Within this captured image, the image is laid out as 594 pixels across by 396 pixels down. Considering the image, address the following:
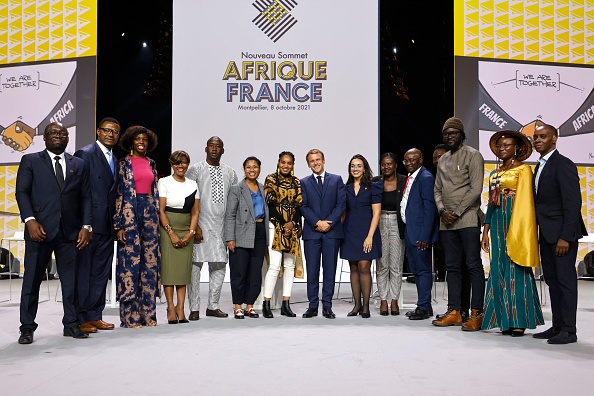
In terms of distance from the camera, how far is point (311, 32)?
8461 mm

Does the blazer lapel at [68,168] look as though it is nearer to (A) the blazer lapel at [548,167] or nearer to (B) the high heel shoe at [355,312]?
(B) the high heel shoe at [355,312]

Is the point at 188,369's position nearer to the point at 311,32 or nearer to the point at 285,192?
the point at 285,192

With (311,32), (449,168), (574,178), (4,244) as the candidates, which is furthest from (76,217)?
(4,244)

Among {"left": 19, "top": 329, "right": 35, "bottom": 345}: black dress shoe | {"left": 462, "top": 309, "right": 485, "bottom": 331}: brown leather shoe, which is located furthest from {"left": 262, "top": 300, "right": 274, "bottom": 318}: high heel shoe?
{"left": 19, "top": 329, "right": 35, "bottom": 345}: black dress shoe

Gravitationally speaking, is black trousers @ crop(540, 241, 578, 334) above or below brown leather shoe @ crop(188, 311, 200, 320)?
above

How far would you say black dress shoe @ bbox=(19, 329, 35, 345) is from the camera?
3.82 m

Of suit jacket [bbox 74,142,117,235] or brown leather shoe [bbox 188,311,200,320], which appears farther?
brown leather shoe [bbox 188,311,200,320]

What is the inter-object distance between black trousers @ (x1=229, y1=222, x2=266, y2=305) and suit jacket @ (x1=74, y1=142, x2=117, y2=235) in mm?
1084

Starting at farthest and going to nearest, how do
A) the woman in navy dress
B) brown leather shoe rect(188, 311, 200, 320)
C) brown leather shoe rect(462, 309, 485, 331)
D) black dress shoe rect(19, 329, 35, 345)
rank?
the woman in navy dress → brown leather shoe rect(188, 311, 200, 320) → brown leather shoe rect(462, 309, 485, 331) → black dress shoe rect(19, 329, 35, 345)

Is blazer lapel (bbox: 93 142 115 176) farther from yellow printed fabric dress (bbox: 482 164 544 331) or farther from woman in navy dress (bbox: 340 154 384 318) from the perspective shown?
yellow printed fabric dress (bbox: 482 164 544 331)

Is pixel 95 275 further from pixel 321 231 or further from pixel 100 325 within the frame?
pixel 321 231

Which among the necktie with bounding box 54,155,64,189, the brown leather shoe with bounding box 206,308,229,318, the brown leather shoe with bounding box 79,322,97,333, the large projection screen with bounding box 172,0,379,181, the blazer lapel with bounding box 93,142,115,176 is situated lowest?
the brown leather shoe with bounding box 206,308,229,318

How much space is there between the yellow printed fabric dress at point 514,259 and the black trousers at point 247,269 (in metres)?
1.87

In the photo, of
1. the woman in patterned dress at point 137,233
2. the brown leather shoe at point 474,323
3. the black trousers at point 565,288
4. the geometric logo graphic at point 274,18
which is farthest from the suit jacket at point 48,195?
the geometric logo graphic at point 274,18
